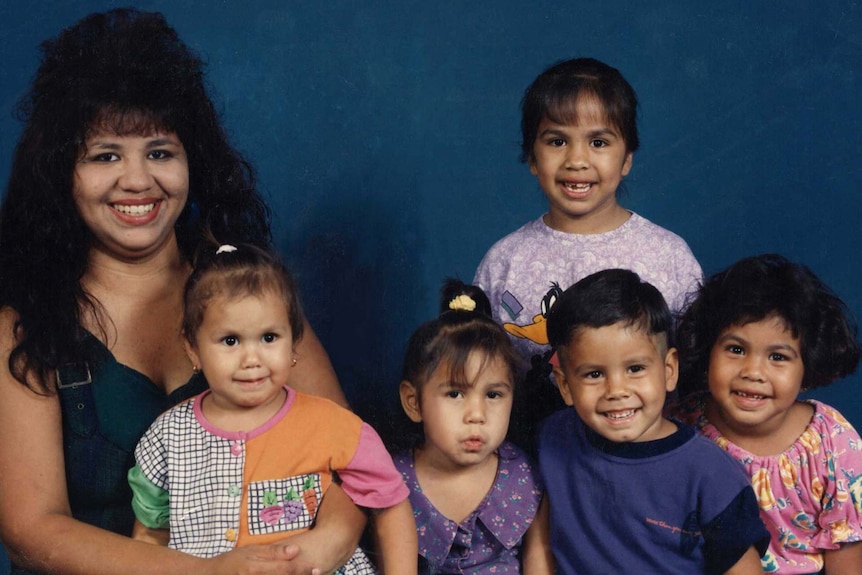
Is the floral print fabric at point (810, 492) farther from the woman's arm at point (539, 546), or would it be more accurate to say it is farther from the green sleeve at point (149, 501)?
the green sleeve at point (149, 501)

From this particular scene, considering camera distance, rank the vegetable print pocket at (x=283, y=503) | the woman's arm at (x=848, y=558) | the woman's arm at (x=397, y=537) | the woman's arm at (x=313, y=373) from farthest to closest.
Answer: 1. the woman's arm at (x=313, y=373)
2. the woman's arm at (x=848, y=558)
3. the woman's arm at (x=397, y=537)
4. the vegetable print pocket at (x=283, y=503)

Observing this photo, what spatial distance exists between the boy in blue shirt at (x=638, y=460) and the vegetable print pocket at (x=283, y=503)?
0.60 m

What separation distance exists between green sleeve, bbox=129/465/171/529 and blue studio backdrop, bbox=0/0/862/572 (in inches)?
49.8

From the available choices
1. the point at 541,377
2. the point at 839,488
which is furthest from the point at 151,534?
the point at 839,488

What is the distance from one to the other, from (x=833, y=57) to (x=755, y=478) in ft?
5.31

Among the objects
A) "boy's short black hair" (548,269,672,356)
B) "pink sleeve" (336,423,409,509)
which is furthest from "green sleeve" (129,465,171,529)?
"boy's short black hair" (548,269,672,356)

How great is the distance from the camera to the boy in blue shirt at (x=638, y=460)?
8.28 feet

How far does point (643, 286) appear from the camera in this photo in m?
2.61

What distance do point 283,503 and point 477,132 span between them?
63.6 inches

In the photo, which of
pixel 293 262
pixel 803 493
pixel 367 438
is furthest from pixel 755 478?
pixel 293 262

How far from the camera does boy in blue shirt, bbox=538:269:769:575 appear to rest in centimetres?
252

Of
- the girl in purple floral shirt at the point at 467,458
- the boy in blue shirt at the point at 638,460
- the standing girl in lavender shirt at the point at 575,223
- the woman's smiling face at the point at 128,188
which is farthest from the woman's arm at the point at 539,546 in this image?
the woman's smiling face at the point at 128,188

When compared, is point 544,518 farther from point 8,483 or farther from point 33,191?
point 33,191

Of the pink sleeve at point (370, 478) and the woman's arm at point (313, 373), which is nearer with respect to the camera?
the pink sleeve at point (370, 478)
